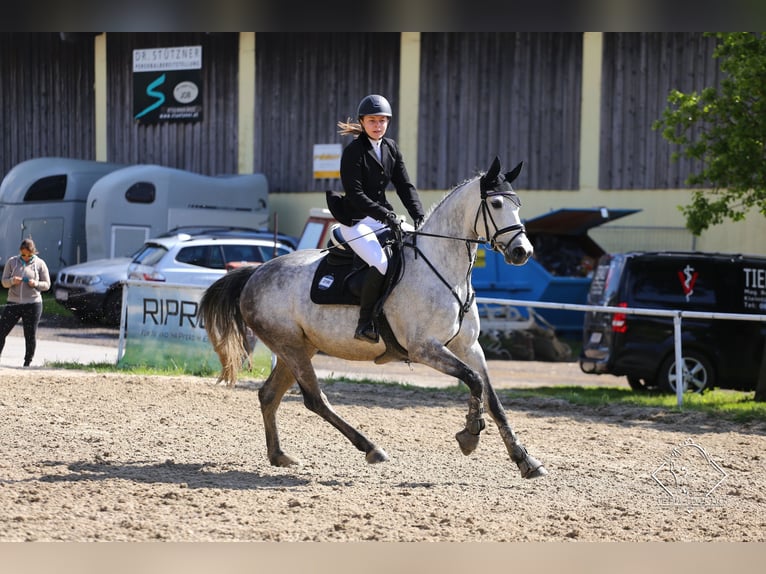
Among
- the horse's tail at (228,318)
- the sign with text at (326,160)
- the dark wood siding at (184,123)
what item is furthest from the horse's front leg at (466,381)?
the dark wood siding at (184,123)

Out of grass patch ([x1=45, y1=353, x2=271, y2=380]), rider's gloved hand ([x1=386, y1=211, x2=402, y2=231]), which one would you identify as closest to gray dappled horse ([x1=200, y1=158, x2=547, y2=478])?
rider's gloved hand ([x1=386, y1=211, x2=402, y2=231])

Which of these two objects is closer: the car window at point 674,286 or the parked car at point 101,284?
the car window at point 674,286

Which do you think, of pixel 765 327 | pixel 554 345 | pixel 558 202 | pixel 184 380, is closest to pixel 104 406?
pixel 184 380

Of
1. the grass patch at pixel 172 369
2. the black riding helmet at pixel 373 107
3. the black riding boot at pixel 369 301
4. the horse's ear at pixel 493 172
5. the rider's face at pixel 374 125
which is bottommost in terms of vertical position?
the grass patch at pixel 172 369

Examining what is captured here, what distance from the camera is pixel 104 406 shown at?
10820 millimetres

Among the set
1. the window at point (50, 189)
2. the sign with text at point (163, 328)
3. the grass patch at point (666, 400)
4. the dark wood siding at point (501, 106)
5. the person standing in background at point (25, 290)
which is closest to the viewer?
the grass patch at point (666, 400)

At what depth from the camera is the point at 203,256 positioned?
20875 mm

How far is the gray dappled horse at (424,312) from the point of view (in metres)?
7.26

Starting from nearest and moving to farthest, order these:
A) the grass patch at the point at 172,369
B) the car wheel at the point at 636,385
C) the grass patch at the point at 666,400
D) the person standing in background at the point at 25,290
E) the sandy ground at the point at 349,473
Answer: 1. the sandy ground at the point at 349,473
2. the grass patch at the point at 666,400
3. the grass patch at the point at 172,369
4. the person standing in background at the point at 25,290
5. the car wheel at the point at 636,385

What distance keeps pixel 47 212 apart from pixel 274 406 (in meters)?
20.2

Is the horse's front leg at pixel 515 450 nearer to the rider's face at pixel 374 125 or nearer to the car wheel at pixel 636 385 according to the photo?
the rider's face at pixel 374 125

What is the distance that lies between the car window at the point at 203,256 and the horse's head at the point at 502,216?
13.8m

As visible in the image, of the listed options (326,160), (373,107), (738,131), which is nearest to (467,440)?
(373,107)

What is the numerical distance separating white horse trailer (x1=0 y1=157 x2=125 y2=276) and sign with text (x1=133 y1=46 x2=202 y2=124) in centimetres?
525
